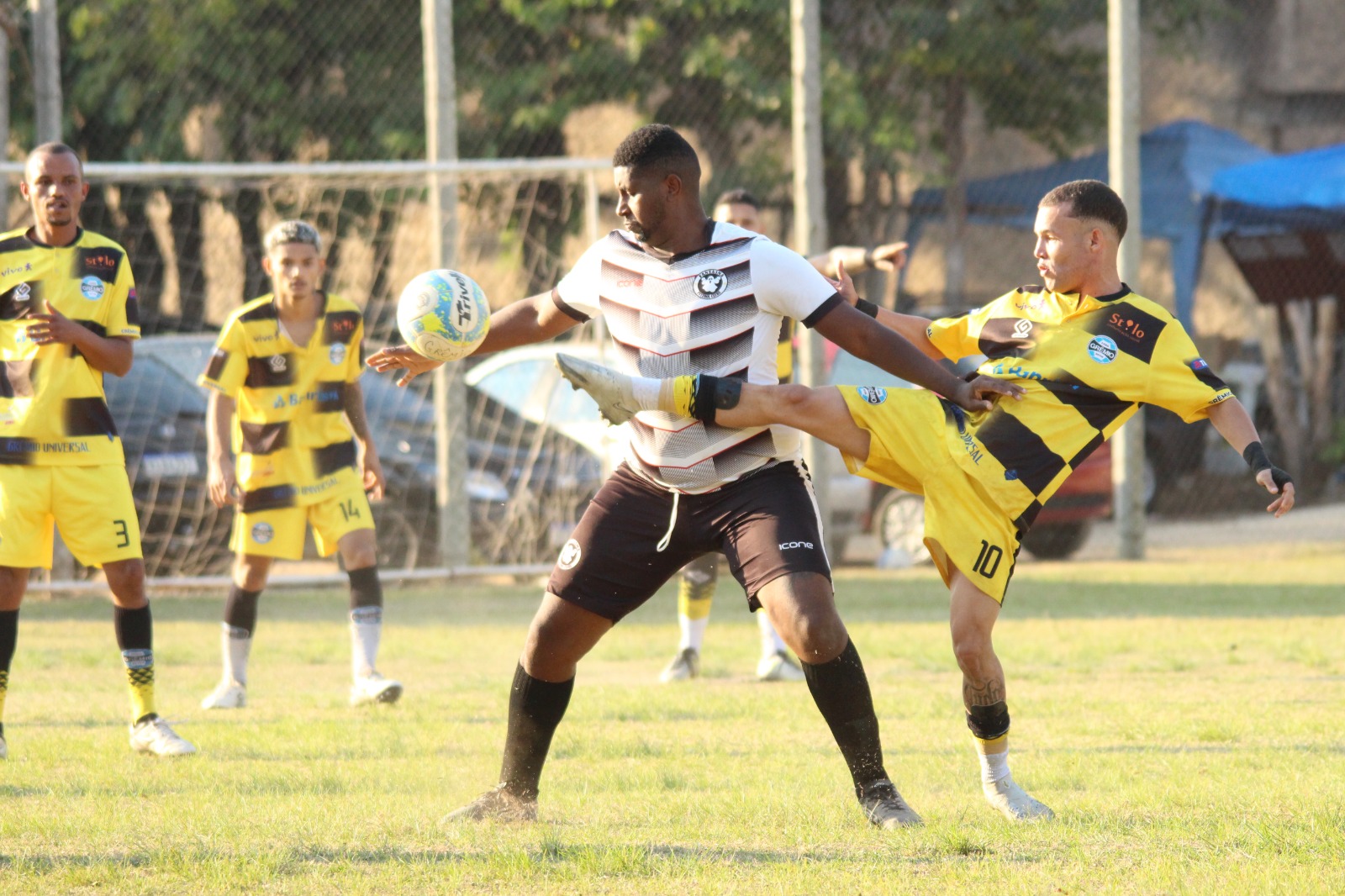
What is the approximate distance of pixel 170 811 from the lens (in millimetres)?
5020

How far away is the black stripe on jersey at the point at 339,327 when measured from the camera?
765cm

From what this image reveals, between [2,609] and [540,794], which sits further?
[2,609]

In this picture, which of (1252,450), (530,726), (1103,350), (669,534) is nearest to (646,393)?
(669,534)

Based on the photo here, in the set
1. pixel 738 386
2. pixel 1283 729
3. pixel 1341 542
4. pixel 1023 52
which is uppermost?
pixel 1023 52

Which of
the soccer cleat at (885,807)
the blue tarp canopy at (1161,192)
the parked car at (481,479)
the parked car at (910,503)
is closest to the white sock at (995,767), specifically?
the soccer cleat at (885,807)

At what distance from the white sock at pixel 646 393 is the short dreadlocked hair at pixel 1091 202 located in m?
1.48

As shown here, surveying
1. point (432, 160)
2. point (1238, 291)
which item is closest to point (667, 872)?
point (432, 160)

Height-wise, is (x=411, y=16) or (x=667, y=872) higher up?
(x=411, y=16)

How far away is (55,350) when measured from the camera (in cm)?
614

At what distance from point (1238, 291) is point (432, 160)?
11.5 metres

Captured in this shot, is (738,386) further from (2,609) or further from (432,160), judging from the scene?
(432,160)

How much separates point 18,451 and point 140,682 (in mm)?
998

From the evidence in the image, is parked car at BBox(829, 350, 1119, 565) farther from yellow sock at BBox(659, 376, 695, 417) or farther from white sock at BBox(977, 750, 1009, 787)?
yellow sock at BBox(659, 376, 695, 417)

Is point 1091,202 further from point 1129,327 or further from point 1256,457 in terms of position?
point 1256,457
